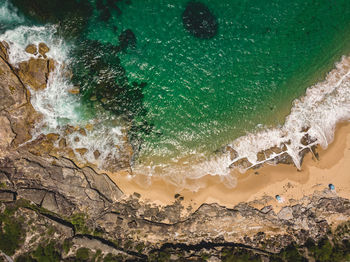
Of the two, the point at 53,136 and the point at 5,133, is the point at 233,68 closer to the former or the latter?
the point at 53,136

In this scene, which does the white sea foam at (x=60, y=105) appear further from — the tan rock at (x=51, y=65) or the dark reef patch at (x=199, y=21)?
the dark reef patch at (x=199, y=21)

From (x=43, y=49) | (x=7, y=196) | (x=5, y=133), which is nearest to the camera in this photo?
(x=7, y=196)

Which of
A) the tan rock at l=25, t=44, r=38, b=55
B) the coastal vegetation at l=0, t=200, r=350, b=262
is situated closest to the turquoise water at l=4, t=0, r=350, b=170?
the tan rock at l=25, t=44, r=38, b=55

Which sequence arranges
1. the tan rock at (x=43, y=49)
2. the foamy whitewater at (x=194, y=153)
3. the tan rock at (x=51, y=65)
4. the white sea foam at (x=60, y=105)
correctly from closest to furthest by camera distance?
1. the white sea foam at (x=60, y=105)
2. the tan rock at (x=43, y=49)
3. the tan rock at (x=51, y=65)
4. the foamy whitewater at (x=194, y=153)

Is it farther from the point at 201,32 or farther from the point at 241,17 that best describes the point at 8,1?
the point at 241,17

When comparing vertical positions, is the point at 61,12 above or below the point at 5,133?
above

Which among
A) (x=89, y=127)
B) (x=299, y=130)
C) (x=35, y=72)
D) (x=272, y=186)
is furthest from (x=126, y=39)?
(x=272, y=186)

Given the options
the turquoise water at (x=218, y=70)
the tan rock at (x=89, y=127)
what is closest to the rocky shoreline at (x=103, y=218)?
the tan rock at (x=89, y=127)

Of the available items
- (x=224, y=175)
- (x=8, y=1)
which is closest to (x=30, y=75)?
(x=8, y=1)
